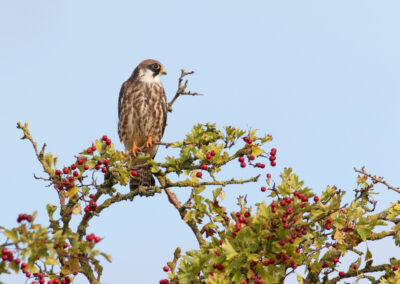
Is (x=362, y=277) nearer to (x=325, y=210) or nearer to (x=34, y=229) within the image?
(x=325, y=210)

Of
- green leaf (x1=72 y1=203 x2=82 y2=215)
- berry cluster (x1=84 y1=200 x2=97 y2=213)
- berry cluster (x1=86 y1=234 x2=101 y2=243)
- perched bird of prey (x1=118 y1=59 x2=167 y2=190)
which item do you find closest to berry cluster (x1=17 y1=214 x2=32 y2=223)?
berry cluster (x1=86 y1=234 x2=101 y2=243)

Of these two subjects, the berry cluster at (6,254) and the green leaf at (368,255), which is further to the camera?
the green leaf at (368,255)

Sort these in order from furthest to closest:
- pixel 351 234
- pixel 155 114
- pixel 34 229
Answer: pixel 155 114 → pixel 351 234 → pixel 34 229

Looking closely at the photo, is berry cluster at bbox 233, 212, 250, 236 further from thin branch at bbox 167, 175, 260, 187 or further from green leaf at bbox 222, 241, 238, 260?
thin branch at bbox 167, 175, 260, 187

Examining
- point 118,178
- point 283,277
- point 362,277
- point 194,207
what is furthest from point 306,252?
point 118,178

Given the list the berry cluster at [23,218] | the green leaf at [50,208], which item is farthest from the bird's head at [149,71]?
the berry cluster at [23,218]

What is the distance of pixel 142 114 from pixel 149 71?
1080 millimetres

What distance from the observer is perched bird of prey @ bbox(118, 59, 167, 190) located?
9.16 meters

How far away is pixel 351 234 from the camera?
575 centimetres

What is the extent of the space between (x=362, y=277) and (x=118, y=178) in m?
2.84

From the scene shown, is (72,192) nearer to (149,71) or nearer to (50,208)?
(50,208)

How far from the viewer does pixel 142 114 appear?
9.14m

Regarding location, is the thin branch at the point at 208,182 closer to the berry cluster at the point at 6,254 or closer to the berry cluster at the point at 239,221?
the berry cluster at the point at 239,221

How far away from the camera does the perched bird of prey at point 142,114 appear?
916 centimetres
